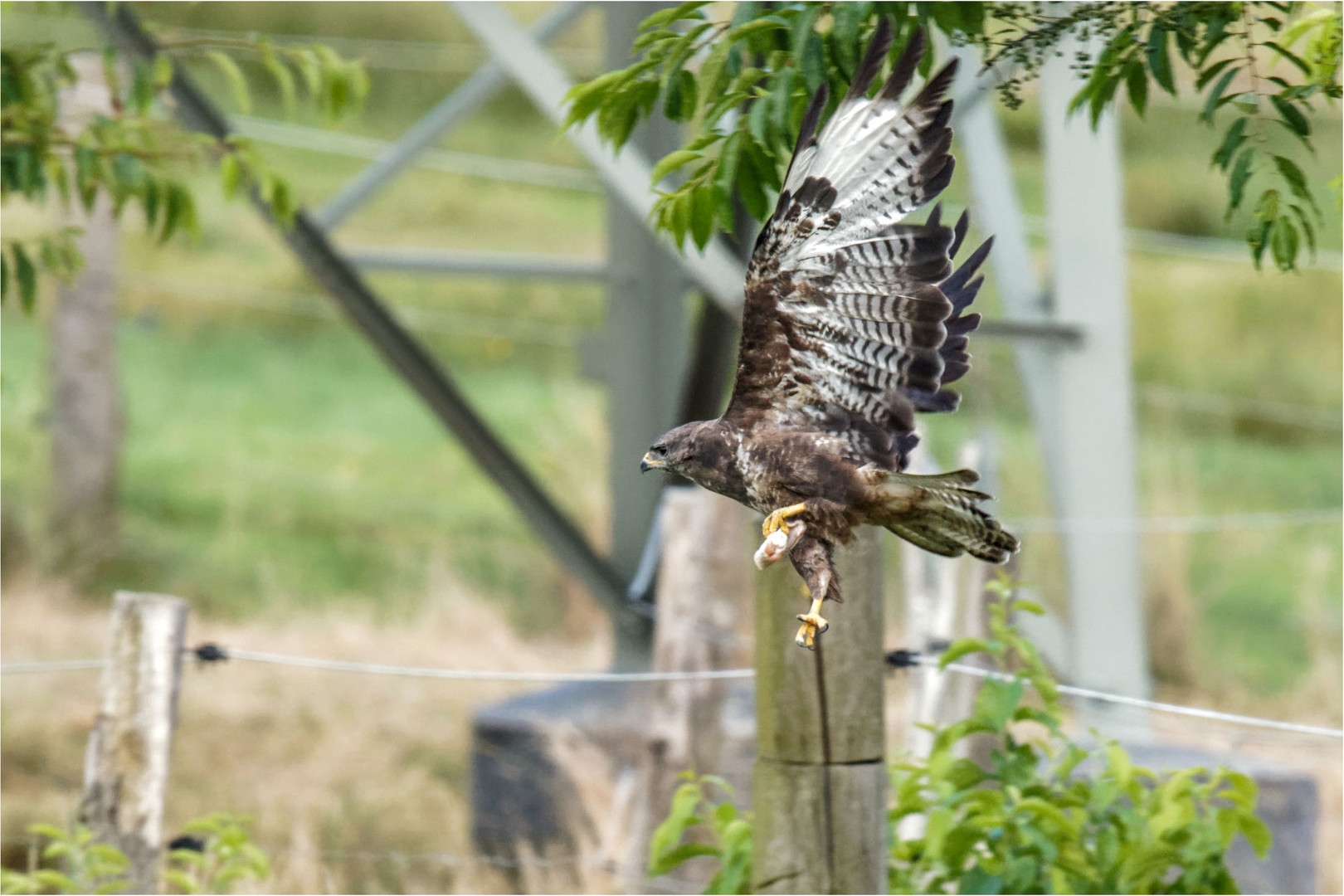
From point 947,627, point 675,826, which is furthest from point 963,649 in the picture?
point 947,627

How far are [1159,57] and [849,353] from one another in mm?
717

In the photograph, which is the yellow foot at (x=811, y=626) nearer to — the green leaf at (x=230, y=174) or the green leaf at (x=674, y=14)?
the green leaf at (x=674, y=14)

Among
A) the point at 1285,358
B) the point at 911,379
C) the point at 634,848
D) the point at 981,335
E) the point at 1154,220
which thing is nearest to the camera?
the point at 911,379

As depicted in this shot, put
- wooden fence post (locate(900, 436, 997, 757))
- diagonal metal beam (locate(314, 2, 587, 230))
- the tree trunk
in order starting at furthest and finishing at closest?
the tree trunk
diagonal metal beam (locate(314, 2, 587, 230))
wooden fence post (locate(900, 436, 997, 757))

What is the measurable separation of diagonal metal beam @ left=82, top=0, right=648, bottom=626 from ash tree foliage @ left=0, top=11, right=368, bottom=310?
151 millimetres

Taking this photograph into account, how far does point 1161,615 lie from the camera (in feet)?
24.6

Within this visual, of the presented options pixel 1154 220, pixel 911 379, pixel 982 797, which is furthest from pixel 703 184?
pixel 1154 220

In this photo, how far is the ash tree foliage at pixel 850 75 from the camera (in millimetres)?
1679

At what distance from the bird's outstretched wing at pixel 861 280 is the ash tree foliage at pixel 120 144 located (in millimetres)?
1803

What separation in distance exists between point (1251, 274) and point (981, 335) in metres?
11.0

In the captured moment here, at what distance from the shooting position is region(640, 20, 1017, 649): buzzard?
4.20ft

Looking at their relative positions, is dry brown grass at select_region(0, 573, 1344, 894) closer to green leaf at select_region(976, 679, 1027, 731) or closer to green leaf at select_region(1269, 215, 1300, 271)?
green leaf at select_region(976, 679, 1027, 731)

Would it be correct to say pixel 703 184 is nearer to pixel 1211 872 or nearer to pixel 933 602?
pixel 1211 872

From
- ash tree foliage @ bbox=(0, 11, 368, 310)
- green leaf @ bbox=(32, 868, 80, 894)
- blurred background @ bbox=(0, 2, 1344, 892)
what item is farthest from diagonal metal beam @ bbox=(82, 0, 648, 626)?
green leaf @ bbox=(32, 868, 80, 894)
